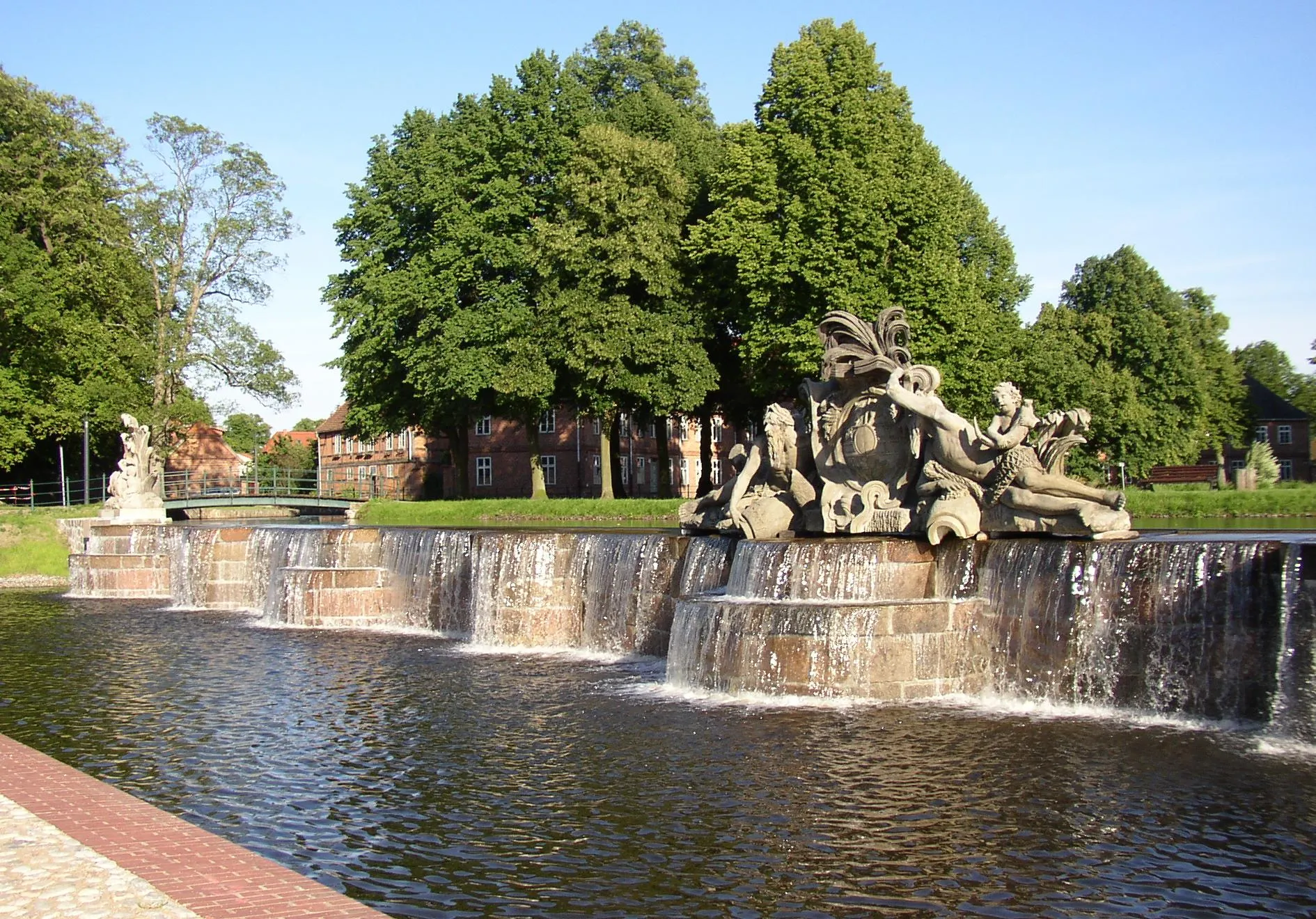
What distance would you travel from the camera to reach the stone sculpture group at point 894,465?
18203 millimetres

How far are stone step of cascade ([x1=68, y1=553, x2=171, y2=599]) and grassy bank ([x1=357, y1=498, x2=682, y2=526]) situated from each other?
12.9 metres

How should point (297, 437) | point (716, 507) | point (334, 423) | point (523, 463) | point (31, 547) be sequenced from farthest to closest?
point (297, 437) → point (334, 423) → point (523, 463) → point (31, 547) → point (716, 507)

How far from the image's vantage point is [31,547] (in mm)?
41844

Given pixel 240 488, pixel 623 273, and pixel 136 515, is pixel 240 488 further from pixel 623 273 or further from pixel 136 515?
pixel 623 273

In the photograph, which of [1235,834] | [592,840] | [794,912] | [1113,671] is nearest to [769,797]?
[592,840]

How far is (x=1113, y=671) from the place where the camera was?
15.9 m

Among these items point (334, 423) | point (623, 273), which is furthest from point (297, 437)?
point (623, 273)

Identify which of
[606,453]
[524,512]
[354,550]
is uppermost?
[606,453]

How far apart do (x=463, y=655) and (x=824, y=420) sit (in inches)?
287

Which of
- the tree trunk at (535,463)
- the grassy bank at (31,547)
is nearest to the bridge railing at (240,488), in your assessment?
the tree trunk at (535,463)

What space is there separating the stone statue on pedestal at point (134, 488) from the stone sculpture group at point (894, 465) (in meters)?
24.6

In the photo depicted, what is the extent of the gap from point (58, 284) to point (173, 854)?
153 ft

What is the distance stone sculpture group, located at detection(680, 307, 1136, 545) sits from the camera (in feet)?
59.7

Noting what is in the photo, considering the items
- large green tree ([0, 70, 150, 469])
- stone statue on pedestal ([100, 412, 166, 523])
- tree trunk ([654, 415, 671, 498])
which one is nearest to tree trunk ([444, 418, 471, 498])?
tree trunk ([654, 415, 671, 498])
